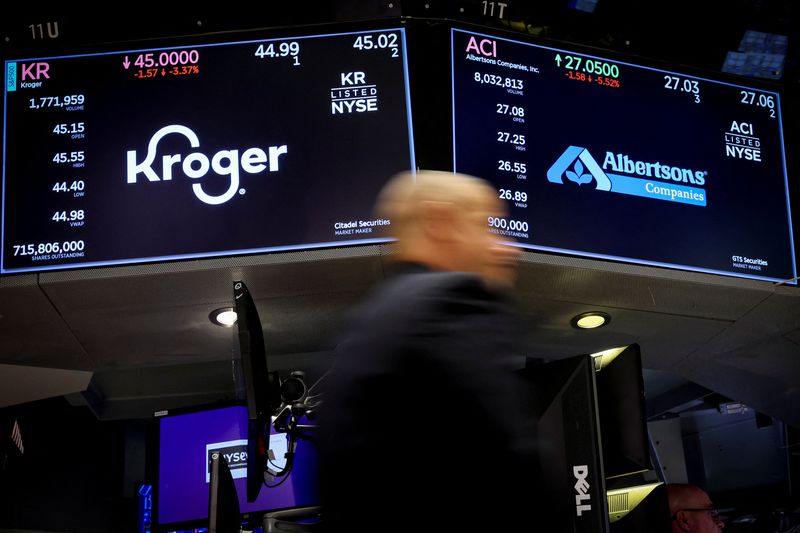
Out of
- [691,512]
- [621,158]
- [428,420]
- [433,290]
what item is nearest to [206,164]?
[621,158]

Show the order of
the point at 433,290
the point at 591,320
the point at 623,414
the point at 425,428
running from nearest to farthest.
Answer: the point at 425,428
the point at 433,290
the point at 623,414
the point at 591,320

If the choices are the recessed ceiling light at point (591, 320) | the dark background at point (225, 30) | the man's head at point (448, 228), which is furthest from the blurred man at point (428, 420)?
the recessed ceiling light at point (591, 320)

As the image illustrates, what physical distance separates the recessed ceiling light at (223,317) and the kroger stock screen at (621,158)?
1.24 meters

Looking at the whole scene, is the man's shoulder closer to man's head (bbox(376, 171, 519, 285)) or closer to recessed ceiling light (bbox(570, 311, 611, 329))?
man's head (bbox(376, 171, 519, 285))

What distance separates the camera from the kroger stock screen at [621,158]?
12.8 ft

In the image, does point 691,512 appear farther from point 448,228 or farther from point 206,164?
point 448,228

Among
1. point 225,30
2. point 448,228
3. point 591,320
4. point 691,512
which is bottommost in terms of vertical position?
point 691,512

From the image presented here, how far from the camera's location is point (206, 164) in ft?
12.6

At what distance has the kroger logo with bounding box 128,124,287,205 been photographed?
12.5ft

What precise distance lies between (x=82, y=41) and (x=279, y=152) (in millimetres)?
1137

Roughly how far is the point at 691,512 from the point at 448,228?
9.76 feet

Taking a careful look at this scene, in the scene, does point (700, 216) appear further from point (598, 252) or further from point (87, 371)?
point (87, 371)

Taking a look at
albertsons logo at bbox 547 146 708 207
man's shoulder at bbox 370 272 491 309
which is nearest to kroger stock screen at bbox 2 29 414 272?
albertsons logo at bbox 547 146 708 207

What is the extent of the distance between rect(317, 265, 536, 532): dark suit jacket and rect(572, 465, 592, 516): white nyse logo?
1238 millimetres
